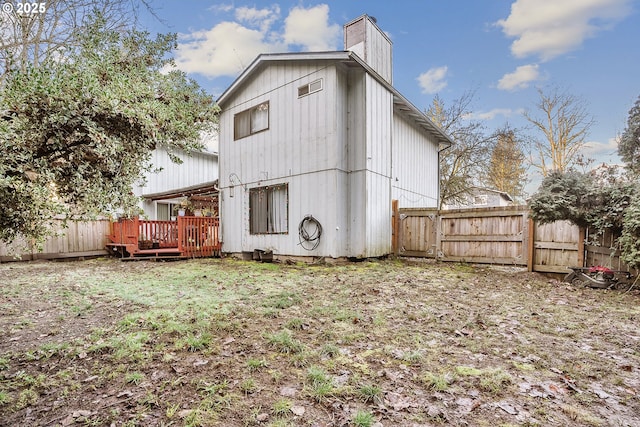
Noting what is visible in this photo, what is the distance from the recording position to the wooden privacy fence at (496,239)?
6270mm

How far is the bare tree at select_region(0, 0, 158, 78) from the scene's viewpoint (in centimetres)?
534

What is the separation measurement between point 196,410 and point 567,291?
6.15 m

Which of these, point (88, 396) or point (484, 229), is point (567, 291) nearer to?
point (484, 229)

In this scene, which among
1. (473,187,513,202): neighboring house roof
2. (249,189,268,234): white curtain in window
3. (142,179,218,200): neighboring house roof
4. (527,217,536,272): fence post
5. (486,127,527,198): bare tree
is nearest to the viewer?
(527,217,536,272): fence post

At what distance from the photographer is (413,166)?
11.4 meters

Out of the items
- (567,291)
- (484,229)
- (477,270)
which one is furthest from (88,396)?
(484,229)

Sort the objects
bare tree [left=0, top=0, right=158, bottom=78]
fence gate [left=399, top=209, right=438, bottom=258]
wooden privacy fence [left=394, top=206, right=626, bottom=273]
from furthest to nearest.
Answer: fence gate [left=399, top=209, right=438, bottom=258]
wooden privacy fence [left=394, top=206, right=626, bottom=273]
bare tree [left=0, top=0, right=158, bottom=78]

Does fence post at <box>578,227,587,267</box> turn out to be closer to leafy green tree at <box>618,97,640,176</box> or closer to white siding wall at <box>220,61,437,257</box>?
leafy green tree at <box>618,97,640,176</box>

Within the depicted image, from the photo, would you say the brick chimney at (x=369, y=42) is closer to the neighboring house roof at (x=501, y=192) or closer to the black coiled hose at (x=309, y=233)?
the black coiled hose at (x=309, y=233)

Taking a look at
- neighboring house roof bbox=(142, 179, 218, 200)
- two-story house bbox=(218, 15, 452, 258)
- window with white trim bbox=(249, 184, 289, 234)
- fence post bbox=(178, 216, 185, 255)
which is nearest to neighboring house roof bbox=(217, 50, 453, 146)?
two-story house bbox=(218, 15, 452, 258)

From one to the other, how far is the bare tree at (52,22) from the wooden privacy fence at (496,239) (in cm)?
786

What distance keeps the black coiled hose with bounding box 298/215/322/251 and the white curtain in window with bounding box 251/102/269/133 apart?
11.4 ft

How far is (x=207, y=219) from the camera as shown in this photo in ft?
37.8

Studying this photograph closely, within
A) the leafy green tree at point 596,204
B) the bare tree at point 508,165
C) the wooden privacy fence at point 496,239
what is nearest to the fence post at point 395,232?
the wooden privacy fence at point 496,239
